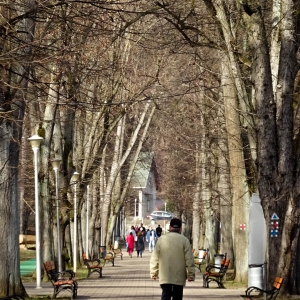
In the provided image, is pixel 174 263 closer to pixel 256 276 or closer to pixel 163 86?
pixel 256 276

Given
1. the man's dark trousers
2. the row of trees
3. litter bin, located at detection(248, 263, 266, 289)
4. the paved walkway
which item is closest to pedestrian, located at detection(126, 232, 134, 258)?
the row of trees

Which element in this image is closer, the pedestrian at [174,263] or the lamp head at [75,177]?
the pedestrian at [174,263]

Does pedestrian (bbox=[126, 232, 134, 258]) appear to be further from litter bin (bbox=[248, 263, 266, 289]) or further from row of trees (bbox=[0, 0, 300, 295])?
litter bin (bbox=[248, 263, 266, 289])

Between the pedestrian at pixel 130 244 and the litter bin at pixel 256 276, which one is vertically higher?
the pedestrian at pixel 130 244

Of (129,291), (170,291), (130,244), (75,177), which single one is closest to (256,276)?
(129,291)

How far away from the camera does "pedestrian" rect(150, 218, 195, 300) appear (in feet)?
44.6

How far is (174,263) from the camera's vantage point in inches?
536

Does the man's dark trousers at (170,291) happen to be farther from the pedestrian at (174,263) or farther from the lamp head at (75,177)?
the lamp head at (75,177)

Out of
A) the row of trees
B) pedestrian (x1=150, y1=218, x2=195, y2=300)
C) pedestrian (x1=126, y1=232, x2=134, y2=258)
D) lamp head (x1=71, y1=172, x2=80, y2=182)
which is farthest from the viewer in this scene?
pedestrian (x1=126, y1=232, x2=134, y2=258)

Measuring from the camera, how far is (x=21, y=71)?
63.0 ft

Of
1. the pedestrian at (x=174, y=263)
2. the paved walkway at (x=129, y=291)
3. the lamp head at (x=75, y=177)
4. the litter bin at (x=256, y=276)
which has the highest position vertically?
the lamp head at (x=75, y=177)

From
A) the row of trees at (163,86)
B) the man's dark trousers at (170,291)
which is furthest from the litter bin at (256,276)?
the man's dark trousers at (170,291)

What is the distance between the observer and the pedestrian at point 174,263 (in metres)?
13.6

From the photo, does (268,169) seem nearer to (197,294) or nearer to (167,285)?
(197,294)
